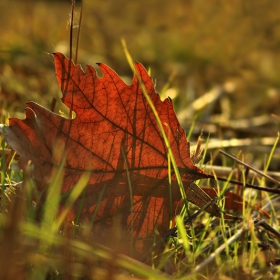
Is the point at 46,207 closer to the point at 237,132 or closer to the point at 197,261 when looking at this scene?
the point at 197,261

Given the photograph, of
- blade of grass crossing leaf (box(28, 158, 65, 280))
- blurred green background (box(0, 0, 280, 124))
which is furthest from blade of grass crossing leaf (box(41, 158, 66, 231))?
blurred green background (box(0, 0, 280, 124))

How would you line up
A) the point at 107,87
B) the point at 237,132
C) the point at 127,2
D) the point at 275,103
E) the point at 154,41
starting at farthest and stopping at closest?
the point at 127,2, the point at 154,41, the point at 275,103, the point at 237,132, the point at 107,87

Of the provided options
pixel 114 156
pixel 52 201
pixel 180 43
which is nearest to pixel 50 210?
pixel 52 201

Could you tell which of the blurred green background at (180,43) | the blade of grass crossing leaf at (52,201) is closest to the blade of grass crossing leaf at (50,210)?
the blade of grass crossing leaf at (52,201)

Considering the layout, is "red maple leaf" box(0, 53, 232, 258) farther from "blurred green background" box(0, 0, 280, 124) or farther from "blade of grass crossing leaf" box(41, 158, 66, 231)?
"blurred green background" box(0, 0, 280, 124)

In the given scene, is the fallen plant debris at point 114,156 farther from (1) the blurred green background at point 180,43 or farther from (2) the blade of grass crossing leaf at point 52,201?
(1) the blurred green background at point 180,43

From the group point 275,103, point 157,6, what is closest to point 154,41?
point 157,6
